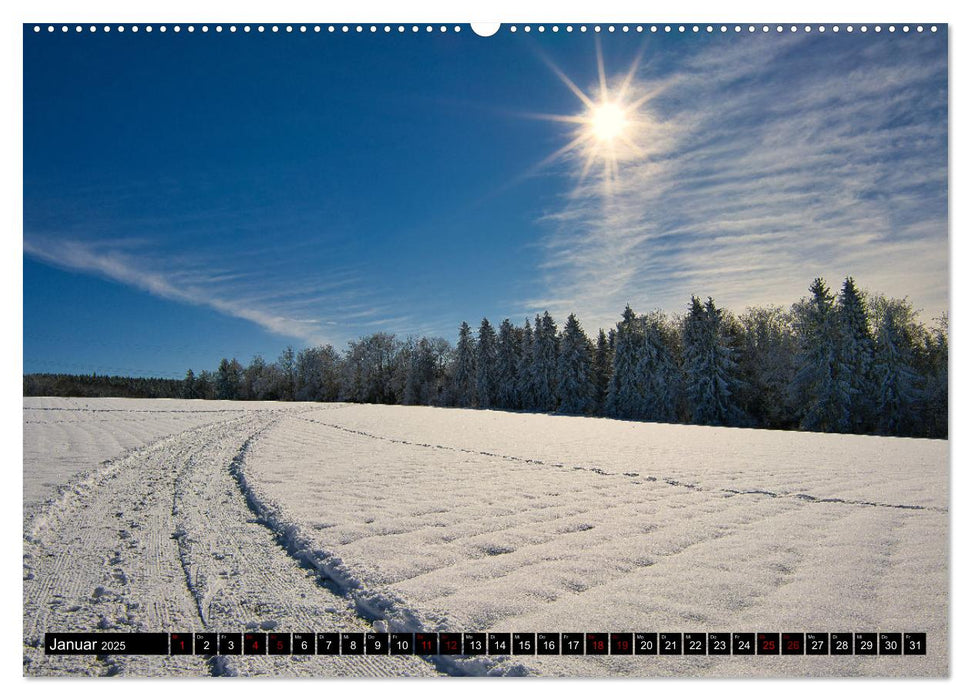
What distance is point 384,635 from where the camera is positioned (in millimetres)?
1973

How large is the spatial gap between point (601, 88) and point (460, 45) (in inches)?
36.5

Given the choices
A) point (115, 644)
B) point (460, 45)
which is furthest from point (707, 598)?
point (460, 45)

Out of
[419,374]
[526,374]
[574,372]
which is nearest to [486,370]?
[526,374]

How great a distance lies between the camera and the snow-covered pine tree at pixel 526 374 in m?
29.8

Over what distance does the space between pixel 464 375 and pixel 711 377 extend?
15.0 meters

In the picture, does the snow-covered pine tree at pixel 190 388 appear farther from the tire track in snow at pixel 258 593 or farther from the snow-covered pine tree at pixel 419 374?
the tire track in snow at pixel 258 593

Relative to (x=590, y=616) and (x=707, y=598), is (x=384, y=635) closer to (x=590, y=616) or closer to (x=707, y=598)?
(x=590, y=616)

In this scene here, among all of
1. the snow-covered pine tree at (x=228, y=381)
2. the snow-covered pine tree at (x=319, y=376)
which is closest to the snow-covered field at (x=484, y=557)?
the snow-covered pine tree at (x=319, y=376)

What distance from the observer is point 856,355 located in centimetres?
775

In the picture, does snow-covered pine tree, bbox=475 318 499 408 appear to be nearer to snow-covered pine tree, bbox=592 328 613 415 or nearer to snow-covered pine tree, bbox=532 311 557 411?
snow-covered pine tree, bbox=532 311 557 411

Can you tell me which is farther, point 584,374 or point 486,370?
point 584,374

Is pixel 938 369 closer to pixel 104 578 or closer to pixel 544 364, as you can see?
pixel 104 578

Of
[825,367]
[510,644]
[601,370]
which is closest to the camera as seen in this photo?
[510,644]

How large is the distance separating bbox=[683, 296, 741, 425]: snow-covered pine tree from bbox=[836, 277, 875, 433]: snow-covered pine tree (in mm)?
18649
